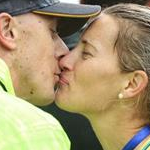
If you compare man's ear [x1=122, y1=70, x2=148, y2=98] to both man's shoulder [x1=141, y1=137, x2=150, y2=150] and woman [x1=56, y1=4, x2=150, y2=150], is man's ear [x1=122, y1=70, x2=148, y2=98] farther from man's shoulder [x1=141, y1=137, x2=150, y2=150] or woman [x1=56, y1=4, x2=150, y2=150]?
man's shoulder [x1=141, y1=137, x2=150, y2=150]

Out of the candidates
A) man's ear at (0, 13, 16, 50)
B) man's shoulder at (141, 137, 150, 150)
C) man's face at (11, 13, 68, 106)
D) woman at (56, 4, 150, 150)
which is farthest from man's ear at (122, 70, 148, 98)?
man's ear at (0, 13, 16, 50)

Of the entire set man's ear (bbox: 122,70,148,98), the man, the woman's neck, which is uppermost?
the man

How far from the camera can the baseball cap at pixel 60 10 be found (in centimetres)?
178

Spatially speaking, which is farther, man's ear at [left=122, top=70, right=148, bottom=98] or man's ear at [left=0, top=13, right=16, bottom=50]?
man's ear at [left=122, top=70, right=148, bottom=98]

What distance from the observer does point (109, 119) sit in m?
2.05

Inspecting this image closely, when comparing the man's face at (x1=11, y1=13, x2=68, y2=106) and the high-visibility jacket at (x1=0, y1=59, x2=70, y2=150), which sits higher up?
the high-visibility jacket at (x1=0, y1=59, x2=70, y2=150)

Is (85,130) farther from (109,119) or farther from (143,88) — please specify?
(143,88)

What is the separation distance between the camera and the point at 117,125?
2.05 metres

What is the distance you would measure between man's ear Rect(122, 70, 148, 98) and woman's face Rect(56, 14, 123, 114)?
0.04 meters

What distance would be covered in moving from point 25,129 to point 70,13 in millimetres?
951

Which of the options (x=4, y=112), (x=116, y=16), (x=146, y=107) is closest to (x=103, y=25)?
(x=116, y=16)

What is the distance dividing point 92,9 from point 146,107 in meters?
0.47

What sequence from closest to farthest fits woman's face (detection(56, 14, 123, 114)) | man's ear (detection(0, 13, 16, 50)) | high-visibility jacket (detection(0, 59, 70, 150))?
high-visibility jacket (detection(0, 59, 70, 150)), man's ear (detection(0, 13, 16, 50)), woman's face (detection(56, 14, 123, 114))

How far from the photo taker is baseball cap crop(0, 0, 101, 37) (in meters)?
1.78
